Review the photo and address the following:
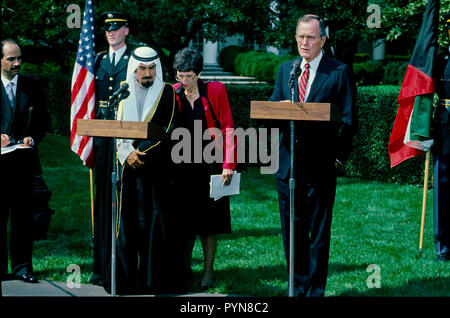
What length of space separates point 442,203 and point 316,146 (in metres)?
2.60

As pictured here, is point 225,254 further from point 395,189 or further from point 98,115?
point 395,189

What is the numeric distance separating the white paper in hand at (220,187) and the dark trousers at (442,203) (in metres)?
2.49

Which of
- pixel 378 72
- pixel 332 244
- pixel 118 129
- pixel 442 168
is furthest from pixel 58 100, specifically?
pixel 378 72

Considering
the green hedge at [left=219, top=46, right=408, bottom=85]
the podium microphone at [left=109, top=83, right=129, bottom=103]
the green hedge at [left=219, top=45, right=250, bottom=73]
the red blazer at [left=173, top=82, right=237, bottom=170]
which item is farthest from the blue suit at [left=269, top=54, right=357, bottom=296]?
the green hedge at [left=219, top=45, right=250, bottom=73]

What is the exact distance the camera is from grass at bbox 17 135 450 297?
655 cm

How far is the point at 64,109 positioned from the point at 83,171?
5.11 meters

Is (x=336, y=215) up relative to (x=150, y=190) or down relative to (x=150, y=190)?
down

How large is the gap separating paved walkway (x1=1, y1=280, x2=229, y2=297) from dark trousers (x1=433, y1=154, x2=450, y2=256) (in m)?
2.76

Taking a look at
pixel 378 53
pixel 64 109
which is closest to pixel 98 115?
pixel 64 109

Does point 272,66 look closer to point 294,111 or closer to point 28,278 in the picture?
point 28,278

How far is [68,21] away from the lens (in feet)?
47.8

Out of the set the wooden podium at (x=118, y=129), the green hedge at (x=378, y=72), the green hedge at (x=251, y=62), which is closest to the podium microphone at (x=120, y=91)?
the wooden podium at (x=118, y=129)

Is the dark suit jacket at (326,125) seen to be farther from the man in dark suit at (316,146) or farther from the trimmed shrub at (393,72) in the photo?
the trimmed shrub at (393,72)

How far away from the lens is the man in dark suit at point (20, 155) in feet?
20.6
